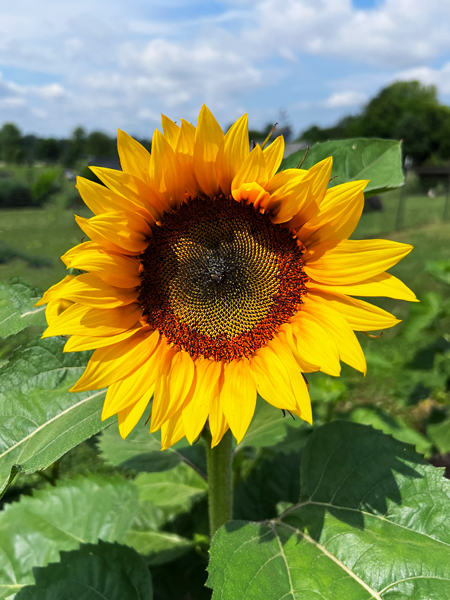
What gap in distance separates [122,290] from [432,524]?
1.00 meters

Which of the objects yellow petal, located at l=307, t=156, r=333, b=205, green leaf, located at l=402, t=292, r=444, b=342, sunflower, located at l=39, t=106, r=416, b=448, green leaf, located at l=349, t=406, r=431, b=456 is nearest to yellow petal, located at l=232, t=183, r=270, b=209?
sunflower, located at l=39, t=106, r=416, b=448

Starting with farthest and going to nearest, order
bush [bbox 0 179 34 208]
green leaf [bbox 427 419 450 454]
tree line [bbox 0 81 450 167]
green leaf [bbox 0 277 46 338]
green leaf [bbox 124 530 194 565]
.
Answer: tree line [bbox 0 81 450 167]
bush [bbox 0 179 34 208]
green leaf [bbox 427 419 450 454]
green leaf [bbox 124 530 194 565]
green leaf [bbox 0 277 46 338]

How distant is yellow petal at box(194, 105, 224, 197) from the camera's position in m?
1.16

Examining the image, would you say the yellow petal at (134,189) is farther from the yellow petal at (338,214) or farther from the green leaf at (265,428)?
the green leaf at (265,428)

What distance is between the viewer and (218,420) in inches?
45.4

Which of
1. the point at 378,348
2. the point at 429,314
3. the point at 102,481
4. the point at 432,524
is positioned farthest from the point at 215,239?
the point at 378,348

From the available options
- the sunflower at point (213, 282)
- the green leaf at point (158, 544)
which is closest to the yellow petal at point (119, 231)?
the sunflower at point (213, 282)

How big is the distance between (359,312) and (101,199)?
699 millimetres

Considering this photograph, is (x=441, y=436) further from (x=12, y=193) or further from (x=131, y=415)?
(x=12, y=193)

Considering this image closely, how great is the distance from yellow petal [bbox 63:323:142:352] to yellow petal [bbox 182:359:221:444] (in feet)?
0.72

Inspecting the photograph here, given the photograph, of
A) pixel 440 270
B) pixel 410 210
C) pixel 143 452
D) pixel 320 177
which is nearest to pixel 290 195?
pixel 320 177

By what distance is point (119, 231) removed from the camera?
123 centimetres

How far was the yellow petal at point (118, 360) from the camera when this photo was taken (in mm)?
1184

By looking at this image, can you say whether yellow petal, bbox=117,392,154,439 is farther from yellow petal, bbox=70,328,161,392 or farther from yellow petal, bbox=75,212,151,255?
yellow petal, bbox=75,212,151,255
